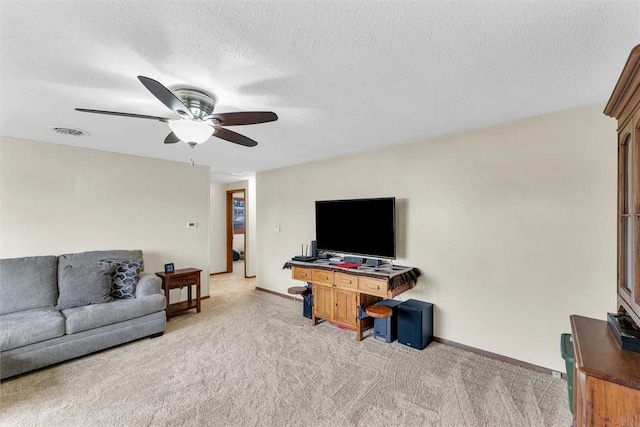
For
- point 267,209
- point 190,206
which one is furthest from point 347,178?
point 190,206

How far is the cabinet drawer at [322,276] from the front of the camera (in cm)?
345

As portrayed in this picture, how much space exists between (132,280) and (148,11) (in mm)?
3074

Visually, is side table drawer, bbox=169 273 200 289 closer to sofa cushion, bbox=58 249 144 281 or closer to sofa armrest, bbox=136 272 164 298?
sofa armrest, bbox=136 272 164 298

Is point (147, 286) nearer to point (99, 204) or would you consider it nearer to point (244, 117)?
point (99, 204)

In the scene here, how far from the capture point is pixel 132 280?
3.35 m

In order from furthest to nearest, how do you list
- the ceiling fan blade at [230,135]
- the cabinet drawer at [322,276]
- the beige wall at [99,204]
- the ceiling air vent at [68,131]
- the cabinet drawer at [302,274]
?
the cabinet drawer at [302,274], the cabinet drawer at [322,276], the beige wall at [99,204], the ceiling air vent at [68,131], the ceiling fan blade at [230,135]

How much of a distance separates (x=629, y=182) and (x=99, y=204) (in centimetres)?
510

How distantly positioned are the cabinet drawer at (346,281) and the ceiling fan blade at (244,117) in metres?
2.02

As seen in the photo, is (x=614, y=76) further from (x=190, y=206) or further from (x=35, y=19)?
(x=190, y=206)

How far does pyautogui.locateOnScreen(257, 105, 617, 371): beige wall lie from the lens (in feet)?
7.53

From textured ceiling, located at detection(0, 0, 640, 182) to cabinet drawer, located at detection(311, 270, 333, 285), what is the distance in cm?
180

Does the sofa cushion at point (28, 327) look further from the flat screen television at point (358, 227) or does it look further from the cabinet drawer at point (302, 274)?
the flat screen television at point (358, 227)

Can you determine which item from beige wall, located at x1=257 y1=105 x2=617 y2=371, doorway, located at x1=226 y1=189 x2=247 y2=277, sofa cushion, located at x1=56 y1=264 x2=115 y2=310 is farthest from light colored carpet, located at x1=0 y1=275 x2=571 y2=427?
doorway, located at x1=226 y1=189 x2=247 y2=277

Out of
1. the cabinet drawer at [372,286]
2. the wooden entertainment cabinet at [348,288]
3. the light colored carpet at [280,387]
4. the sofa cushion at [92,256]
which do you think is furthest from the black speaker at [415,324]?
the sofa cushion at [92,256]
